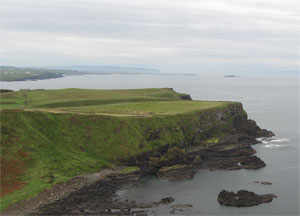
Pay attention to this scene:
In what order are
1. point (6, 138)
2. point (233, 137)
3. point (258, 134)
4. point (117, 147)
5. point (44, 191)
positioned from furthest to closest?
point (258, 134)
point (233, 137)
point (117, 147)
point (6, 138)
point (44, 191)

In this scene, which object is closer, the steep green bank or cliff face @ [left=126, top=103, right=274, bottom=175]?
the steep green bank

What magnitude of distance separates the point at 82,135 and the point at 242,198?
158 feet

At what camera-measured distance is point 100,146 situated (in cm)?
9325

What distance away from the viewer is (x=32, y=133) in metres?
89.5

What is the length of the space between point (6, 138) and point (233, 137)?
72.2 m

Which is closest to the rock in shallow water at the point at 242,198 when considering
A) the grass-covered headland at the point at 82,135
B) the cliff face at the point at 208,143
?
the cliff face at the point at 208,143

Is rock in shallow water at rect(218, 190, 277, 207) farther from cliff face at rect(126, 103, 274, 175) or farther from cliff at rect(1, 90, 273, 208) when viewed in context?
cliff at rect(1, 90, 273, 208)

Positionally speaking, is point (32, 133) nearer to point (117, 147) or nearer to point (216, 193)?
point (117, 147)

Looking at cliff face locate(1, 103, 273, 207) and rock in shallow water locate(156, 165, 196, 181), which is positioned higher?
cliff face locate(1, 103, 273, 207)

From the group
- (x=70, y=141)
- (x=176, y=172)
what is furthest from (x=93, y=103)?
(x=176, y=172)

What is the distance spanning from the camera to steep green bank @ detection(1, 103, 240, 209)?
7669cm

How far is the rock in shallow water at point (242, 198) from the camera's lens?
66925mm

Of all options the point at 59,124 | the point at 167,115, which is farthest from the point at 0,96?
the point at 167,115

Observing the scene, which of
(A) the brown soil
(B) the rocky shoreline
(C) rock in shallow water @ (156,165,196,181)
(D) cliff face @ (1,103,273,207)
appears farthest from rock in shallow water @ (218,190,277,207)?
(A) the brown soil
